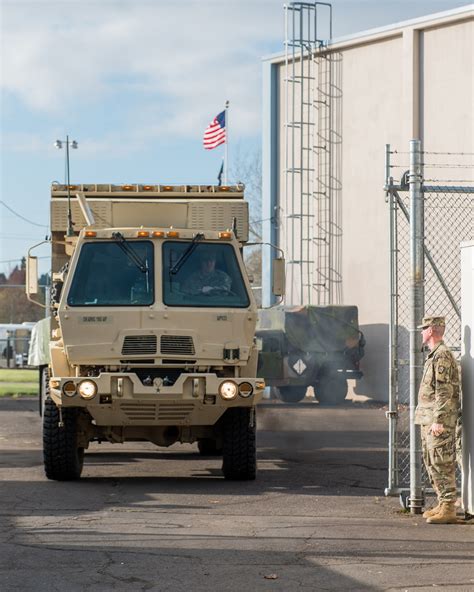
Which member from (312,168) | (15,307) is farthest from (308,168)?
(15,307)

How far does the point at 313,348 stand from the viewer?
33.6m

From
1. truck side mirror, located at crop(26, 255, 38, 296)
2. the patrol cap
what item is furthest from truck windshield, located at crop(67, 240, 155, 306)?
the patrol cap

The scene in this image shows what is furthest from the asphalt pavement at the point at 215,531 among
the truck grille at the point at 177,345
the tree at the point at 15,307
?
the tree at the point at 15,307

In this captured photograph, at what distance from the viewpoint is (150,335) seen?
13.5 m

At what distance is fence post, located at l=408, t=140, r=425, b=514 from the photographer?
11.3 meters

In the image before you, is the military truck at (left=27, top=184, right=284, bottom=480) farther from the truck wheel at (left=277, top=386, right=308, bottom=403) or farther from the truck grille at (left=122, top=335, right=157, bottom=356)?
the truck wheel at (left=277, top=386, right=308, bottom=403)

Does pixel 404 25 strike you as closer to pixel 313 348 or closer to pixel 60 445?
pixel 313 348

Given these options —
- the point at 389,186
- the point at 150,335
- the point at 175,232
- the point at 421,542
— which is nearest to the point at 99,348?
the point at 150,335

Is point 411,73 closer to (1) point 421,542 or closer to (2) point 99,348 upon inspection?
(2) point 99,348

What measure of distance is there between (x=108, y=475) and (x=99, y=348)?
6.45ft

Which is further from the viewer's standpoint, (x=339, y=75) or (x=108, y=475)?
(x=339, y=75)

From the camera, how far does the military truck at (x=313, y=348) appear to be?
33.0 meters

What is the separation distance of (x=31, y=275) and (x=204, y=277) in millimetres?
2149

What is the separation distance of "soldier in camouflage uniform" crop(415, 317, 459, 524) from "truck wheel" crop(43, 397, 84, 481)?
14.3 ft
